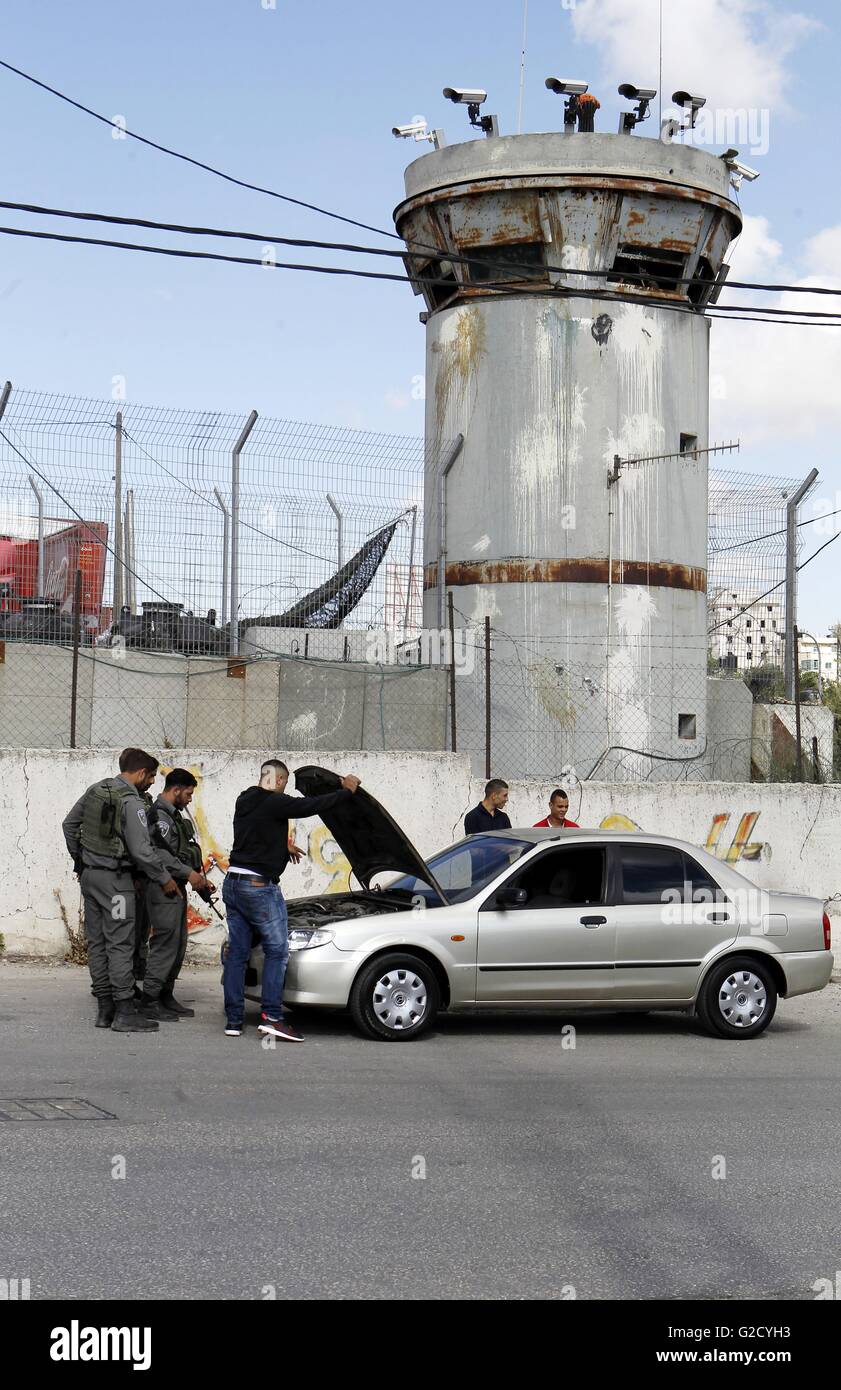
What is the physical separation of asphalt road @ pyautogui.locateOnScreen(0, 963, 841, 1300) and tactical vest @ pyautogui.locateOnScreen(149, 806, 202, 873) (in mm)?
1215

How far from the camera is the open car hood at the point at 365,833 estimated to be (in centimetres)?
1060

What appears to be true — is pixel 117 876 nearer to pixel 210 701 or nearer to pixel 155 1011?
pixel 155 1011

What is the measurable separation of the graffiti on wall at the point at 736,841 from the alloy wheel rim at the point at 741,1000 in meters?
5.02

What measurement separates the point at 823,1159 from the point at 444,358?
16.5 metres

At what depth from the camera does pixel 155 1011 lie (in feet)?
35.2

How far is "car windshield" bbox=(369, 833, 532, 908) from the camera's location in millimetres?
10578

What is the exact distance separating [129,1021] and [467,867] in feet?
8.47

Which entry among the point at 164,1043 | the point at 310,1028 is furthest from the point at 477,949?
the point at 164,1043

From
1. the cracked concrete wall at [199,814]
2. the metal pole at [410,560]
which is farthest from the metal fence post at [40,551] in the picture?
the metal pole at [410,560]

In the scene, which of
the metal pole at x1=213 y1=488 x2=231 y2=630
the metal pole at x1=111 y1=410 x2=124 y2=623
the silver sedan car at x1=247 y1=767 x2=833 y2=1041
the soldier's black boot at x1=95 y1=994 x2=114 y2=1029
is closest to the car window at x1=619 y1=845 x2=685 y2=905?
the silver sedan car at x1=247 y1=767 x2=833 y2=1041

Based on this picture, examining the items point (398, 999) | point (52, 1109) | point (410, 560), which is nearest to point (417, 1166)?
point (52, 1109)

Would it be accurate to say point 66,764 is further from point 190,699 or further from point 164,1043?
point 164,1043

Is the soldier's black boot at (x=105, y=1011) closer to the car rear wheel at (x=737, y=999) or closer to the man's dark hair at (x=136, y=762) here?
the man's dark hair at (x=136, y=762)
